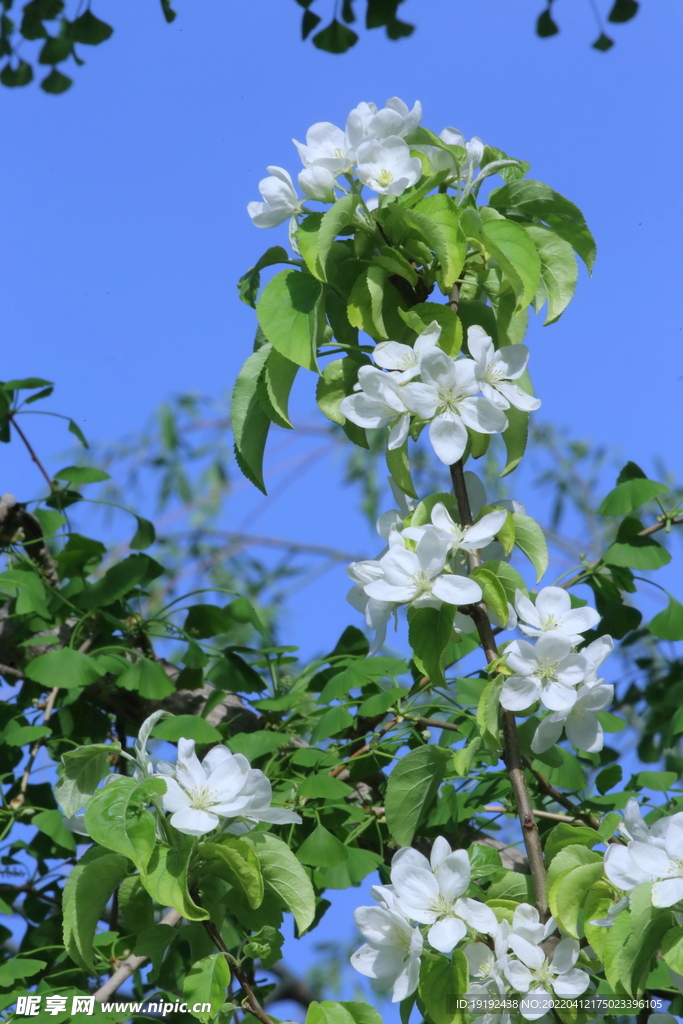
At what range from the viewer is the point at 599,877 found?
26.3 inches

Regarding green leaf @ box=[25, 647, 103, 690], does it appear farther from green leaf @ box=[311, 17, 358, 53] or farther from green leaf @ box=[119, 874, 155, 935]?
green leaf @ box=[311, 17, 358, 53]

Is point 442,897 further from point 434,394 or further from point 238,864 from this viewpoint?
point 434,394

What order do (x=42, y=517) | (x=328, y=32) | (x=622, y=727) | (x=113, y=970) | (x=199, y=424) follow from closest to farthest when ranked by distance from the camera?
(x=113, y=970)
(x=622, y=727)
(x=42, y=517)
(x=328, y=32)
(x=199, y=424)

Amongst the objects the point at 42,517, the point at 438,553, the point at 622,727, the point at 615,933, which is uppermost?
the point at 438,553

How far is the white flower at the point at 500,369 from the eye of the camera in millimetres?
706

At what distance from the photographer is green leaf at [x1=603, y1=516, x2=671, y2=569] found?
114 cm

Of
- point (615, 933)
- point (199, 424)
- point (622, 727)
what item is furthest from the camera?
point (199, 424)

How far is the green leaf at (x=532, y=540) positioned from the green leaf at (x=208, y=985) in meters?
0.36

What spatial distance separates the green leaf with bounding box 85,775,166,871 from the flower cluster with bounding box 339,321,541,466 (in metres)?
0.30

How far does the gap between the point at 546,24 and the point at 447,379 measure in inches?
62.8

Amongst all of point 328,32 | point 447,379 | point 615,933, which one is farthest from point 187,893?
point 328,32

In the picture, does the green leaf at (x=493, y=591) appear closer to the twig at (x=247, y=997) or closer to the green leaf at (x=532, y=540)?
the green leaf at (x=532, y=540)

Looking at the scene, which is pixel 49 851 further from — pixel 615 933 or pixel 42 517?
pixel 615 933

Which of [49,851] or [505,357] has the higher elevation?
[505,357]
